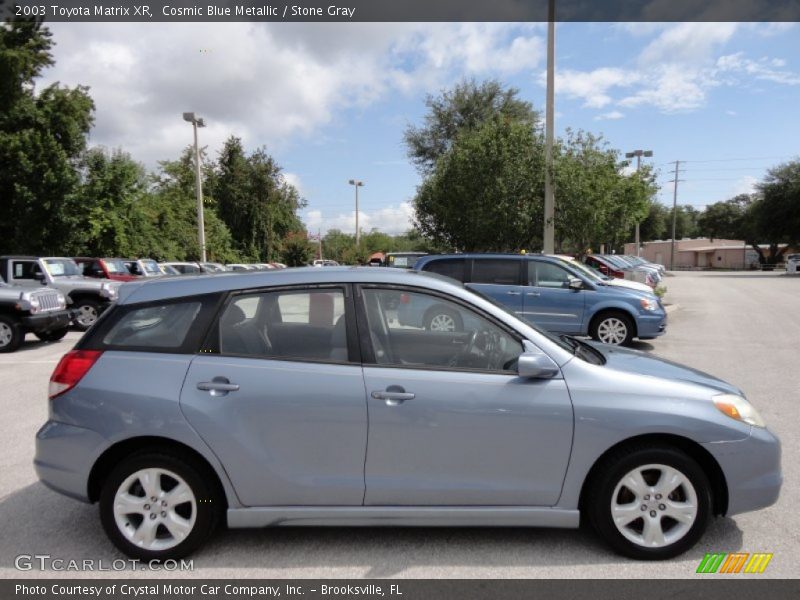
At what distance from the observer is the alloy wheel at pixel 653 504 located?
10.7 ft

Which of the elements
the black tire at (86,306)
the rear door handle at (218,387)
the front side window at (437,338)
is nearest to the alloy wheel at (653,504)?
the front side window at (437,338)

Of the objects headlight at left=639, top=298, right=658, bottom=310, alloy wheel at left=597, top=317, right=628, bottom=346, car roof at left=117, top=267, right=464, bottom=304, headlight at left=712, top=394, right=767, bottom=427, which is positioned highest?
car roof at left=117, top=267, right=464, bottom=304

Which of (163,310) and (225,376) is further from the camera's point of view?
(163,310)

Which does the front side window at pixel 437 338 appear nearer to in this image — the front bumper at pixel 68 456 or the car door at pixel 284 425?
the car door at pixel 284 425

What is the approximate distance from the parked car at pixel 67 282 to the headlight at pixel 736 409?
1373 centimetres

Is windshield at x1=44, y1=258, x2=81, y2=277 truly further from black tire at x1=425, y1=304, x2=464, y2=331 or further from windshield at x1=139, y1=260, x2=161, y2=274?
black tire at x1=425, y1=304, x2=464, y2=331

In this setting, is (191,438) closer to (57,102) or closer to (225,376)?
(225,376)

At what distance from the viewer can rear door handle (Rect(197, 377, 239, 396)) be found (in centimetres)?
324

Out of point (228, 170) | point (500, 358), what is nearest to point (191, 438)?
point (500, 358)

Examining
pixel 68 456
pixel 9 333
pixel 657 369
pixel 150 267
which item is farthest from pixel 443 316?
pixel 150 267

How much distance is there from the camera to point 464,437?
10.5 ft

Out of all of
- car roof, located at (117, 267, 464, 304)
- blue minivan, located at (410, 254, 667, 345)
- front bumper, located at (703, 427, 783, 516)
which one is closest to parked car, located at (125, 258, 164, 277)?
blue minivan, located at (410, 254, 667, 345)
